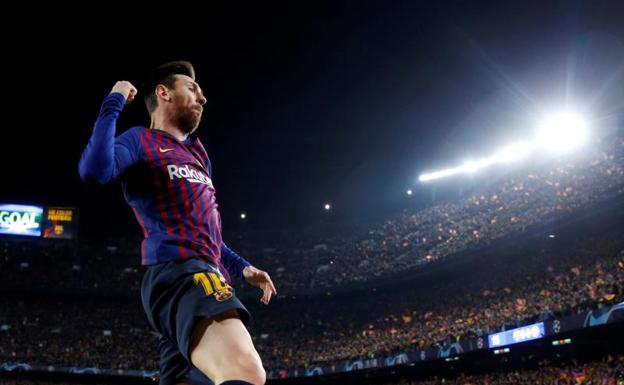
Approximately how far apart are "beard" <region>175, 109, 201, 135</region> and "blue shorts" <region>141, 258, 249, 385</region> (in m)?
1.06

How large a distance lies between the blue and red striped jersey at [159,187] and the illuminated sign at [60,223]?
1879 inches

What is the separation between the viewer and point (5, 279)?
46094 millimetres

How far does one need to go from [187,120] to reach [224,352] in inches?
67.1

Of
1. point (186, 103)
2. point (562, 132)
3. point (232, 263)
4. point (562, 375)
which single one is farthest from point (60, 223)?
point (186, 103)

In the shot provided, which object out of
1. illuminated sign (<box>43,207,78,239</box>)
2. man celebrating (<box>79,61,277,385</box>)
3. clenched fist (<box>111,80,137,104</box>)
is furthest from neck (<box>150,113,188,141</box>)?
illuminated sign (<box>43,207,78,239</box>)

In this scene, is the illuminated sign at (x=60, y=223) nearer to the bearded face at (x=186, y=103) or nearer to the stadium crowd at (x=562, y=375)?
the stadium crowd at (x=562, y=375)

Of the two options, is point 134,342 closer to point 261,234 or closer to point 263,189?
point 261,234

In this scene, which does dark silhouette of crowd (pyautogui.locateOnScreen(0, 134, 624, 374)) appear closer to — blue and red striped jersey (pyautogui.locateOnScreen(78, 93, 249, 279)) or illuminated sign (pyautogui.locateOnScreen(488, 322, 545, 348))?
illuminated sign (pyautogui.locateOnScreen(488, 322, 545, 348))

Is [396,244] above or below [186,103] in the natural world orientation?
above

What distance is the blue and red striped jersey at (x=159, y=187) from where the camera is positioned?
3139 millimetres

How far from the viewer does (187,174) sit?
11.6 ft

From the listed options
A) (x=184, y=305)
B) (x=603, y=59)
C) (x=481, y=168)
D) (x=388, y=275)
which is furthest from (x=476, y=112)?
(x=184, y=305)

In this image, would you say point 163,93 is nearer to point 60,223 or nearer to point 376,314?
point 376,314

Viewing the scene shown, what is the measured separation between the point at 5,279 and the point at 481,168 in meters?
42.4
